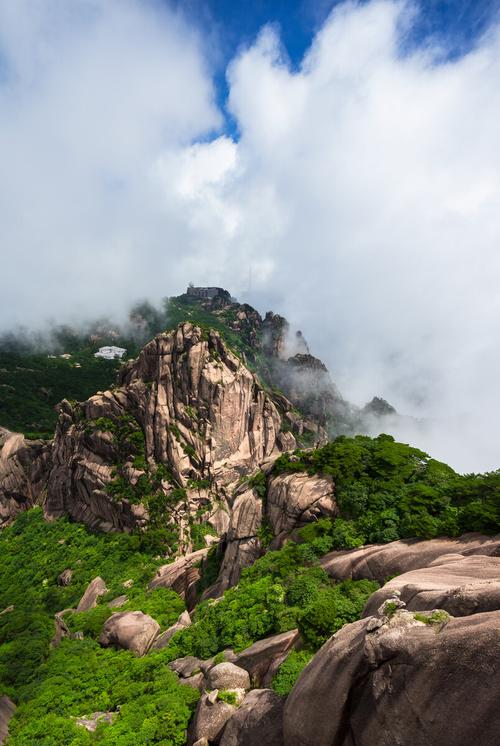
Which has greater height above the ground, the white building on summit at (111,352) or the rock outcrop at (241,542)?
the white building on summit at (111,352)

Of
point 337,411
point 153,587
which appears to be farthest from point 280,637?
point 337,411

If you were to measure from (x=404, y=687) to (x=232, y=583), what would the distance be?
3014cm

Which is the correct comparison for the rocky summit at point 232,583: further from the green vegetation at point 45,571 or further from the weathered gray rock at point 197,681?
the green vegetation at point 45,571

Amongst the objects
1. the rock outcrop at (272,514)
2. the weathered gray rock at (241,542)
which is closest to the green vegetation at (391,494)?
the rock outcrop at (272,514)

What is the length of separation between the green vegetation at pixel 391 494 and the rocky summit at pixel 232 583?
169mm

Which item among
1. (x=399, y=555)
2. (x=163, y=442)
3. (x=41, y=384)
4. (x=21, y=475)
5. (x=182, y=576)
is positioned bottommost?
(x=182, y=576)

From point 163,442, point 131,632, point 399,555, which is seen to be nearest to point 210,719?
point 399,555

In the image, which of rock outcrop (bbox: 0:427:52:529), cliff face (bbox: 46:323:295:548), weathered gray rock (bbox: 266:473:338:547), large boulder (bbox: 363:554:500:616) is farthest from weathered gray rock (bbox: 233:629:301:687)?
rock outcrop (bbox: 0:427:52:529)

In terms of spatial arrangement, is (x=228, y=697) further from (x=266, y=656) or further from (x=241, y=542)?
(x=241, y=542)

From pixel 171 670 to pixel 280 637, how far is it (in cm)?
934

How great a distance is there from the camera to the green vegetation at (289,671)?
15656 mm

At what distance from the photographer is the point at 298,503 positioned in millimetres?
32812

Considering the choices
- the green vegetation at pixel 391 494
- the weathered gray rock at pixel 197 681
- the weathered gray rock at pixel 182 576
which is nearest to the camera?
the weathered gray rock at pixel 197 681

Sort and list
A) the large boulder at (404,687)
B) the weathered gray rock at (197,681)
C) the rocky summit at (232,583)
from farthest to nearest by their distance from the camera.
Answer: the weathered gray rock at (197,681), the rocky summit at (232,583), the large boulder at (404,687)
